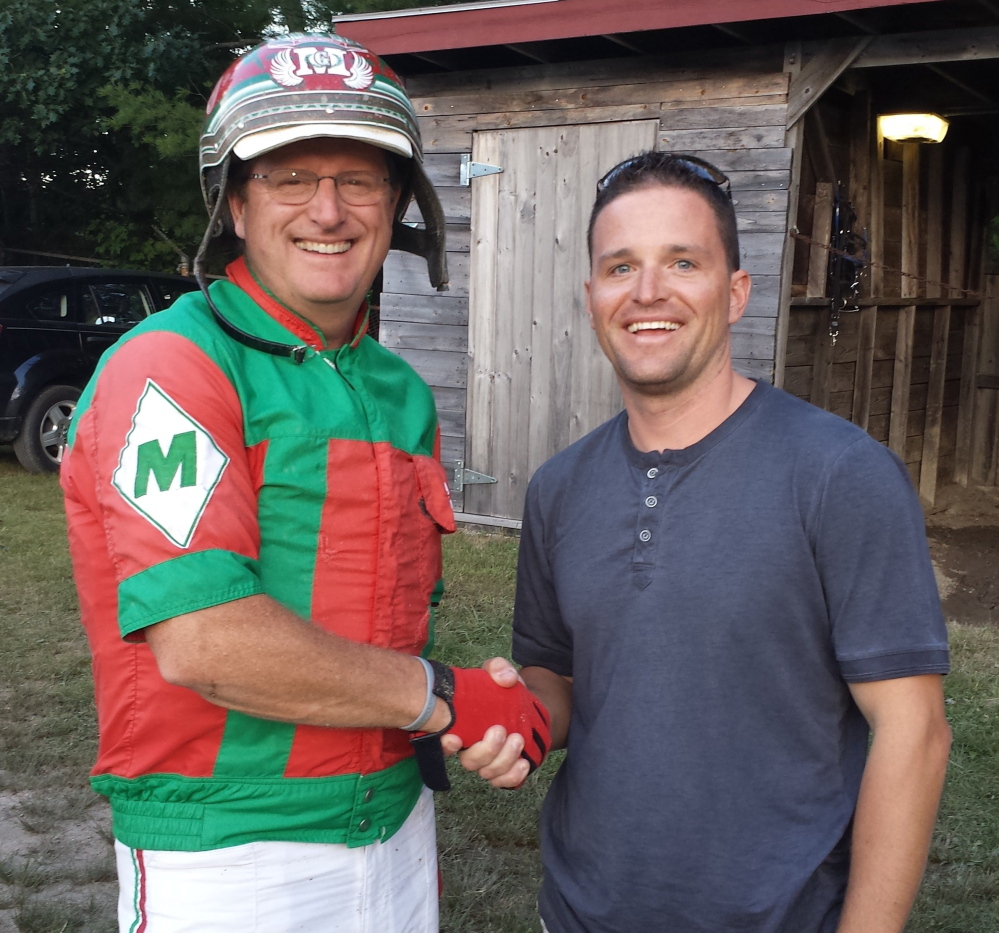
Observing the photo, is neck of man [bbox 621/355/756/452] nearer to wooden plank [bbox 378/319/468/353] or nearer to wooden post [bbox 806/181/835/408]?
wooden post [bbox 806/181/835/408]

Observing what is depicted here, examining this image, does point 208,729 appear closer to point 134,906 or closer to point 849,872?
point 134,906

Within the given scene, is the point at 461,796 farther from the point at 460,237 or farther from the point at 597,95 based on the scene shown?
the point at 597,95

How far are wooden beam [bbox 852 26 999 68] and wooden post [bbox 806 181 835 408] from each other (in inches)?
40.7

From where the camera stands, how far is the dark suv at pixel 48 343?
10180 millimetres

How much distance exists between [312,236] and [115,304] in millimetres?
10000

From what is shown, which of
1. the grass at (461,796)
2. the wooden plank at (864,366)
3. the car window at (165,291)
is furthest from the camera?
the car window at (165,291)

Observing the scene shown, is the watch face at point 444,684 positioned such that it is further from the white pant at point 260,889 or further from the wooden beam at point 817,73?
the wooden beam at point 817,73

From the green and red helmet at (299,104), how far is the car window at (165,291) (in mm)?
10076

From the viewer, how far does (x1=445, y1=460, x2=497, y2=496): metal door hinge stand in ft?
26.5

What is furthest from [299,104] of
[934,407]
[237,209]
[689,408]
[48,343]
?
[48,343]

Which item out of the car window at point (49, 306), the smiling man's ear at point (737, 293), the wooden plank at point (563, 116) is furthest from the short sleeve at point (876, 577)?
the car window at point (49, 306)

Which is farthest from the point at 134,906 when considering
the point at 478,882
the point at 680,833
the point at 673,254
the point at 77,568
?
the point at 478,882

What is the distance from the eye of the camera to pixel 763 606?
66.6 inches

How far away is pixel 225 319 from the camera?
1761 mm
